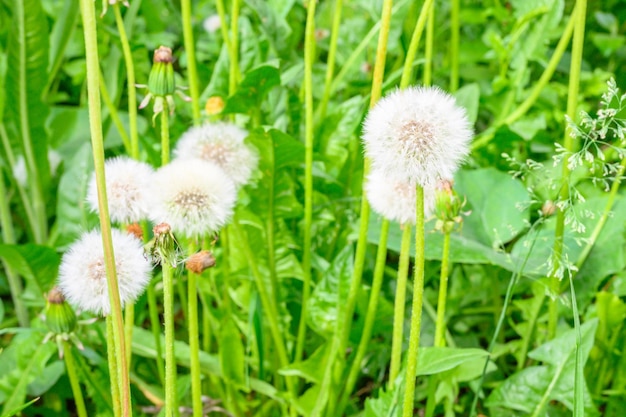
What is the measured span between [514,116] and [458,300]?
14.1 inches

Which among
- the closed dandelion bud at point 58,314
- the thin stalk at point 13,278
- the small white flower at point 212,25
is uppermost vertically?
the small white flower at point 212,25

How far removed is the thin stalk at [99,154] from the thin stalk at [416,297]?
26 centimetres

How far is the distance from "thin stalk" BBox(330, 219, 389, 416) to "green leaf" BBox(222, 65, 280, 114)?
0.25 m

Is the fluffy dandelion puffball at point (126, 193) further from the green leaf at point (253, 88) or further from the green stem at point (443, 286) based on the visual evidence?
the green stem at point (443, 286)

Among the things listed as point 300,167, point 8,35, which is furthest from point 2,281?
point 300,167

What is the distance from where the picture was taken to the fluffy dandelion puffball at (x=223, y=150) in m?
1.02

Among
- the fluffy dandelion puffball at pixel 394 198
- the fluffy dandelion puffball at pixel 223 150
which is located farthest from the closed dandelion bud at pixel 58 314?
the fluffy dandelion puffball at pixel 394 198

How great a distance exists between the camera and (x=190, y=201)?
2.69 ft

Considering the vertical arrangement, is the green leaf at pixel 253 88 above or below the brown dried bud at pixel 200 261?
above

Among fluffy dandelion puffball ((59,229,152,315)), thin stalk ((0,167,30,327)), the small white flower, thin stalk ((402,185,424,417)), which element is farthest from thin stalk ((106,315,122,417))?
the small white flower

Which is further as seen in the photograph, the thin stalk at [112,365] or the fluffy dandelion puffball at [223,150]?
the fluffy dandelion puffball at [223,150]

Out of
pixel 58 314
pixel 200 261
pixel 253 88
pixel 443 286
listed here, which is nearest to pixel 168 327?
pixel 200 261

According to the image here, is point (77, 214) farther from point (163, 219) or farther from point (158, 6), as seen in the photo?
point (158, 6)

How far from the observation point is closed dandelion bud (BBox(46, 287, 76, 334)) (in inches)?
32.8
